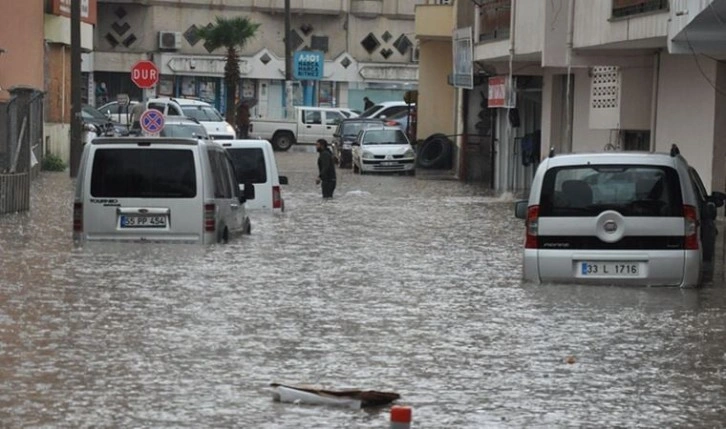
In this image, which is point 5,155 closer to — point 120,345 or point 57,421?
point 120,345

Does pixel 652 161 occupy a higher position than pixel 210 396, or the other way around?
pixel 652 161

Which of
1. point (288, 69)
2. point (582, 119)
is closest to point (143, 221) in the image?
point (582, 119)

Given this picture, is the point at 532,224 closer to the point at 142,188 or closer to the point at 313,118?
the point at 142,188

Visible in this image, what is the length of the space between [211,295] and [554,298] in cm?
353

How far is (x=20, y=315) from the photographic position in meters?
14.6

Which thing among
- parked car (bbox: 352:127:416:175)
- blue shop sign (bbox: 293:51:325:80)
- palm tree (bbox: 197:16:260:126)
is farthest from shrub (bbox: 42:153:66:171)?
blue shop sign (bbox: 293:51:325:80)

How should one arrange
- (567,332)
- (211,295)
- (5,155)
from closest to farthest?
(567,332) → (211,295) → (5,155)

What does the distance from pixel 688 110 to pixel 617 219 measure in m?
12.9

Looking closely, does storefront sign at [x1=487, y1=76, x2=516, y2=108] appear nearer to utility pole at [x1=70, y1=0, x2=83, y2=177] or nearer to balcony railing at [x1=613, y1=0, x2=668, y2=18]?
balcony railing at [x1=613, y1=0, x2=668, y2=18]

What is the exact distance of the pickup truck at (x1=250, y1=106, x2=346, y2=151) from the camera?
67.8 m

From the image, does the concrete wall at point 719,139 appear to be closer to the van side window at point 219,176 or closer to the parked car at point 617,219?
the van side window at point 219,176

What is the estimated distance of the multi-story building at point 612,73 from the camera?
26.0 m

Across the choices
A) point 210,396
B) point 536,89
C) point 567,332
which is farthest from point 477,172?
point 210,396

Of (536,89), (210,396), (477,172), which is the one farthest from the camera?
(477,172)
